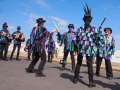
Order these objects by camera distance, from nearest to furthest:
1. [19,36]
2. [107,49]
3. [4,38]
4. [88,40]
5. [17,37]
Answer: [88,40] → [107,49] → [4,38] → [17,37] → [19,36]

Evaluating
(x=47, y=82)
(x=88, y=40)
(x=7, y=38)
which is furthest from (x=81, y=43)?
(x=7, y=38)

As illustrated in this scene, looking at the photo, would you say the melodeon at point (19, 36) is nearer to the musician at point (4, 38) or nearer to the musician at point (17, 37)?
the musician at point (17, 37)

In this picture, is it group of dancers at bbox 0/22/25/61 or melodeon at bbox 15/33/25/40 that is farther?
melodeon at bbox 15/33/25/40

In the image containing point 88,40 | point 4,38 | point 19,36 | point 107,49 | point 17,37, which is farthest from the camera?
point 19,36

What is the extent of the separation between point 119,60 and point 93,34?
963 cm

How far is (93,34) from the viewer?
145 inches

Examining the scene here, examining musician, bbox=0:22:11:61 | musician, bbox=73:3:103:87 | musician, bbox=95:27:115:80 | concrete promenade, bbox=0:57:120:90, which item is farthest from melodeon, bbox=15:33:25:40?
musician, bbox=73:3:103:87

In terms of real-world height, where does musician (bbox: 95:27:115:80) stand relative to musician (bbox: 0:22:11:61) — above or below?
below

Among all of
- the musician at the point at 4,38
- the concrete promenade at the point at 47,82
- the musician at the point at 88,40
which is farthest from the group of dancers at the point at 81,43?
the musician at the point at 4,38

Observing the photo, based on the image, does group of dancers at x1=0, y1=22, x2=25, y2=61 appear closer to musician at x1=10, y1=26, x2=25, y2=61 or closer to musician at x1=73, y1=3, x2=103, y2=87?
musician at x1=10, y1=26, x2=25, y2=61

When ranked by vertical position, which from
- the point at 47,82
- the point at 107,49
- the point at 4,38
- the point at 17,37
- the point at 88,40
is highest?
the point at 17,37

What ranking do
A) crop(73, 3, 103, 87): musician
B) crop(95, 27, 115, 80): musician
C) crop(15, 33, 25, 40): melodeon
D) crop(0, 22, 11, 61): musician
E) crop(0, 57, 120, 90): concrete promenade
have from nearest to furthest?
crop(0, 57, 120, 90): concrete promenade < crop(73, 3, 103, 87): musician < crop(95, 27, 115, 80): musician < crop(0, 22, 11, 61): musician < crop(15, 33, 25, 40): melodeon

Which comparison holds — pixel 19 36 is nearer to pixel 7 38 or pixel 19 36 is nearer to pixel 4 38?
pixel 7 38

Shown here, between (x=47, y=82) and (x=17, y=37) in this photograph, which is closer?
(x=47, y=82)
